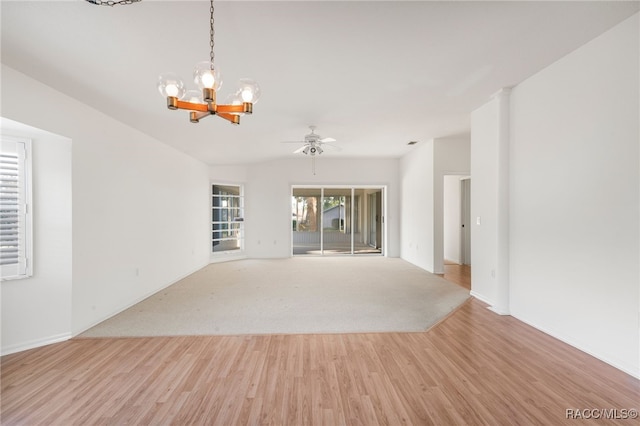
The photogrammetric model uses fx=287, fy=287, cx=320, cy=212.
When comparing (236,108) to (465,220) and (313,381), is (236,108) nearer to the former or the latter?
(313,381)

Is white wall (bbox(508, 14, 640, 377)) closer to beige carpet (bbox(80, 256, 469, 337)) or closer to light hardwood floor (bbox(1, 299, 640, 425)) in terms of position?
light hardwood floor (bbox(1, 299, 640, 425))

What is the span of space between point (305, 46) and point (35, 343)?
3.81 metres

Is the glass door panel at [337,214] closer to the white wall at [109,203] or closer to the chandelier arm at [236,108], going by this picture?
the white wall at [109,203]

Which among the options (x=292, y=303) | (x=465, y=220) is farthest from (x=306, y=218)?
(x=292, y=303)

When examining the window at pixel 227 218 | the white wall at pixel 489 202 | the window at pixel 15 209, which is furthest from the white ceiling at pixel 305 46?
the window at pixel 227 218

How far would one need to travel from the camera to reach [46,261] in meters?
2.96

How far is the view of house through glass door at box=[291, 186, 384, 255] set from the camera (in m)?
8.48

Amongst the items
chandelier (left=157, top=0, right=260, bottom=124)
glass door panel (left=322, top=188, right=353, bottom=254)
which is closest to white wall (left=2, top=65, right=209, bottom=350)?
chandelier (left=157, top=0, right=260, bottom=124)

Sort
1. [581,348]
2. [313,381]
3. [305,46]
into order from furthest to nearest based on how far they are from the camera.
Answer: [581,348]
[305,46]
[313,381]

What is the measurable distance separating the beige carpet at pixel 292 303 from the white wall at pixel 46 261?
40cm

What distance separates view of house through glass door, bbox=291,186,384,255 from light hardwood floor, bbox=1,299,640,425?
559 centimetres

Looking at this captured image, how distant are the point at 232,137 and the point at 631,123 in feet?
16.4

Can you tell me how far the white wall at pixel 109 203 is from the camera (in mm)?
2820

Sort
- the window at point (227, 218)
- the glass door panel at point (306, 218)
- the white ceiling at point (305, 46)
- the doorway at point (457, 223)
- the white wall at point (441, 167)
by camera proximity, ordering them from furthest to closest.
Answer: the glass door panel at point (306, 218) → the window at point (227, 218) → the doorway at point (457, 223) → the white wall at point (441, 167) → the white ceiling at point (305, 46)
